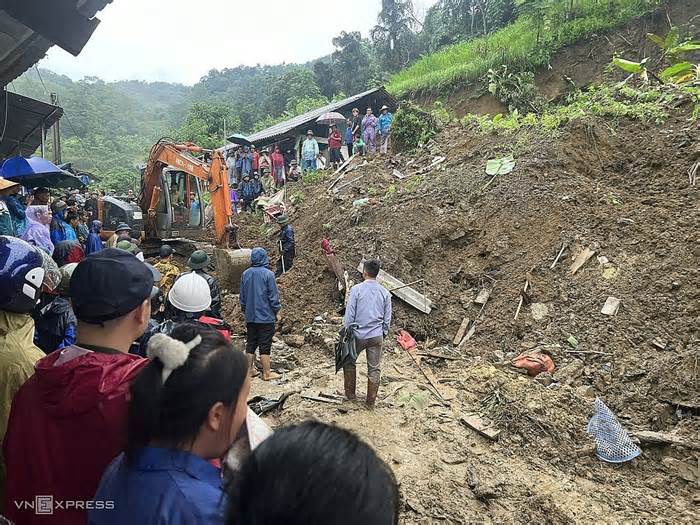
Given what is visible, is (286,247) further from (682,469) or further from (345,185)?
(682,469)

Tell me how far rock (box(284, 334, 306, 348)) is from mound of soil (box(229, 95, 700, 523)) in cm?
13

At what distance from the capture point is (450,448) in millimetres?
4668

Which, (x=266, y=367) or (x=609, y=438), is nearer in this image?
(x=609, y=438)

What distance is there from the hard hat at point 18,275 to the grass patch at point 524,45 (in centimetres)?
1993

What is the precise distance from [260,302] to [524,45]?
18.3 metres

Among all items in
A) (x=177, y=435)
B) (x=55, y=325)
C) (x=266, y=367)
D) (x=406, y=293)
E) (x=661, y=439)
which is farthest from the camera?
(x=406, y=293)

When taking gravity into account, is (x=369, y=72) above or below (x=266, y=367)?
above

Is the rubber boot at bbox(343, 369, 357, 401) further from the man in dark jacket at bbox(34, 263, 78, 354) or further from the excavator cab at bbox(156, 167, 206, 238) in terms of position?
the excavator cab at bbox(156, 167, 206, 238)

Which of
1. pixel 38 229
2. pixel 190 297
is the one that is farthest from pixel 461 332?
pixel 38 229

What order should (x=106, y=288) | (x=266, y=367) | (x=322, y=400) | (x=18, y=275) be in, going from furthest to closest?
(x=266, y=367) → (x=322, y=400) → (x=18, y=275) → (x=106, y=288)

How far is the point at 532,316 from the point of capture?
6.91 m

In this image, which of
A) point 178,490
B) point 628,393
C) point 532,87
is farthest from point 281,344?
point 532,87

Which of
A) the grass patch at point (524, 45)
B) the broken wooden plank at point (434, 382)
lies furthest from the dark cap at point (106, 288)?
the grass patch at point (524, 45)

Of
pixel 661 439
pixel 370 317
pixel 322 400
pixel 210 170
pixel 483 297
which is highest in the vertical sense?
pixel 210 170
